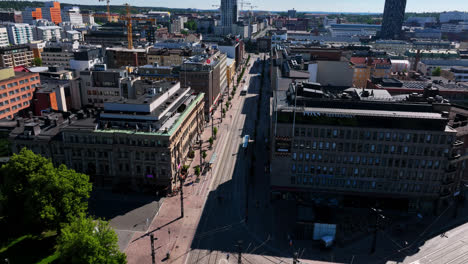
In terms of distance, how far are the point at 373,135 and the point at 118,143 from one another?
64.4 m

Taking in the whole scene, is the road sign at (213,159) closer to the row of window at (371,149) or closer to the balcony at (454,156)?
the row of window at (371,149)

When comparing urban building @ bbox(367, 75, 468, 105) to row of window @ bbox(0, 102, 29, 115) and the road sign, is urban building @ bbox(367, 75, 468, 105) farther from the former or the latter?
row of window @ bbox(0, 102, 29, 115)

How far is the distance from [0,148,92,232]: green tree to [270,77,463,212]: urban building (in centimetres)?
4668

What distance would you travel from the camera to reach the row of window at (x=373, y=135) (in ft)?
259

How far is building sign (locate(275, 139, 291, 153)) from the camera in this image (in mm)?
83456

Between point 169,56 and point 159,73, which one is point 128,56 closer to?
point 169,56

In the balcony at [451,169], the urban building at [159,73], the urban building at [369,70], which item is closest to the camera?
the balcony at [451,169]

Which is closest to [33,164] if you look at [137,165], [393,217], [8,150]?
[137,165]

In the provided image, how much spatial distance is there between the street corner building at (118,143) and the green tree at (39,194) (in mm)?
15275

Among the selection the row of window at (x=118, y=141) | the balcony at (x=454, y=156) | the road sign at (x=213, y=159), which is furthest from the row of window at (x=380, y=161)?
the row of window at (x=118, y=141)

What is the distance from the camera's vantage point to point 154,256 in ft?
222

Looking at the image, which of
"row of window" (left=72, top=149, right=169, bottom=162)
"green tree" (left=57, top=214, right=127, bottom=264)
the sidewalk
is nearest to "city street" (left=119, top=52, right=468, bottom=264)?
the sidewalk

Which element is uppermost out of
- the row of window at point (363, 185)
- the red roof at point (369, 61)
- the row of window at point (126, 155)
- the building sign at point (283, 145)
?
the red roof at point (369, 61)

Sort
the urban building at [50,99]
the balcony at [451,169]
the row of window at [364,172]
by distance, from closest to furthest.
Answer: the balcony at [451,169] → the row of window at [364,172] → the urban building at [50,99]
